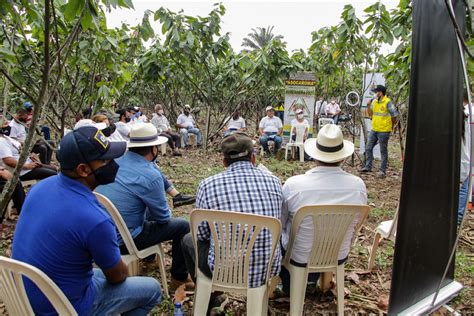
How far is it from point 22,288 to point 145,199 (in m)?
1.32

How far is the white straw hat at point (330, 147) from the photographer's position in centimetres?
283

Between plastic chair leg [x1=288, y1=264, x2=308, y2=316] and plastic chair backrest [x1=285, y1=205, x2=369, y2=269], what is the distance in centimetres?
8

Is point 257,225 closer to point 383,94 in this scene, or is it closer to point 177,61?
point 383,94

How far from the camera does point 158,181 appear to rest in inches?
117

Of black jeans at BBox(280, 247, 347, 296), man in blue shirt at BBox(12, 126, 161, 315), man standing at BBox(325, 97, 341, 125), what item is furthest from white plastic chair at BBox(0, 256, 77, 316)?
man standing at BBox(325, 97, 341, 125)

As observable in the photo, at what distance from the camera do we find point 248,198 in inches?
96.0

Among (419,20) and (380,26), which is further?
(380,26)

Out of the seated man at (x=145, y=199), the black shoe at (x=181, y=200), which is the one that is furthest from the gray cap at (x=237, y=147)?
the black shoe at (x=181, y=200)

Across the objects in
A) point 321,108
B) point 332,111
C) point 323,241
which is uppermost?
point 321,108

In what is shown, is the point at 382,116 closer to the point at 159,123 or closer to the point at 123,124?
the point at 123,124

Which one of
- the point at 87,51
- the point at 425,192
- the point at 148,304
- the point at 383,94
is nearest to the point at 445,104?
the point at 425,192

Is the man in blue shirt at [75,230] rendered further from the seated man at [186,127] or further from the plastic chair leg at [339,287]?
the seated man at [186,127]

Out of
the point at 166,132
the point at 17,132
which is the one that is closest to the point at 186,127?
the point at 166,132

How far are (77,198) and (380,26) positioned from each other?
23.3ft
